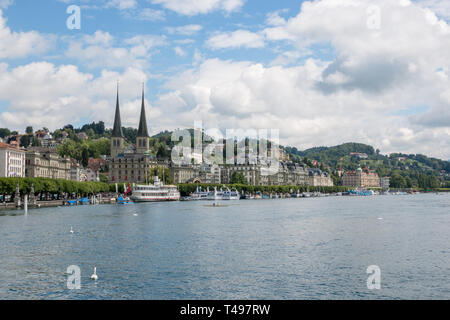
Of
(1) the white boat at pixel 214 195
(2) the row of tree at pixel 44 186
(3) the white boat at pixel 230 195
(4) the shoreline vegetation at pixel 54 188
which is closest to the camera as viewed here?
(2) the row of tree at pixel 44 186

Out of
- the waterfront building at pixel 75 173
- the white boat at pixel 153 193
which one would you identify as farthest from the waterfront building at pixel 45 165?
the white boat at pixel 153 193

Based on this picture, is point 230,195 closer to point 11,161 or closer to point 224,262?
point 11,161

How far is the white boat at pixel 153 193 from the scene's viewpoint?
13662 cm

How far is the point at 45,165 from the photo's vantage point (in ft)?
483

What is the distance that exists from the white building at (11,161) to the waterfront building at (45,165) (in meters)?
2.96

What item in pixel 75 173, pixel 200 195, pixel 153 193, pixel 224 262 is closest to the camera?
pixel 224 262

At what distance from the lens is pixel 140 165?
181875mm

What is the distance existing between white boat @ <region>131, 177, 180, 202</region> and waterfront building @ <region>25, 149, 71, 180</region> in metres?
26.3

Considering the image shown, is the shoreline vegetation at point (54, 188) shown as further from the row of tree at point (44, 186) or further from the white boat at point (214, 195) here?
the white boat at point (214, 195)

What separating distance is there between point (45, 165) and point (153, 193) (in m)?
32.8

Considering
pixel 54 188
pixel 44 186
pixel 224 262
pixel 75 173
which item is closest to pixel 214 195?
pixel 75 173

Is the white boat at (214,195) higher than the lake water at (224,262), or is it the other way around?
the white boat at (214,195)

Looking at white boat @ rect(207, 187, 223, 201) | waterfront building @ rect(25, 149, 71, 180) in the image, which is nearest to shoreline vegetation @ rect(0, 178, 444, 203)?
white boat @ rect(207, 187, 223, 201)
